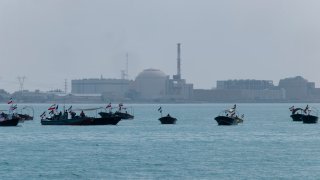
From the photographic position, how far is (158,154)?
4181 inches

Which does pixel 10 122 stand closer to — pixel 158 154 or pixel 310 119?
pixel 310 119

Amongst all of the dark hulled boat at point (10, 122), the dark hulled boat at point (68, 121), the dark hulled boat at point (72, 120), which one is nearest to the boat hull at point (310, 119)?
the dark hulled boat at point (72, 120)

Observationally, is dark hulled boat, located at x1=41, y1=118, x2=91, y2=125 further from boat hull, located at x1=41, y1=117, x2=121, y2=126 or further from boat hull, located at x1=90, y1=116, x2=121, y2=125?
boat hull, located at x1=90, y1=116, x2=121, y2=125

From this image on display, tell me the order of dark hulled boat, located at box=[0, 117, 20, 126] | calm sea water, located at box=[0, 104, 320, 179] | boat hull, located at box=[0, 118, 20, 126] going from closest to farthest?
calm sea water, located at box=[0, 104, 320, 179] → dark hulled boat, located at box=[0, 117, 20, 126] → boat hull, located at box=[0, 118, 20, 126]

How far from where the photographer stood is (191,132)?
154 meters

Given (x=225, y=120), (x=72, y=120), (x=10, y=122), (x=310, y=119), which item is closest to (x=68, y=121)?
(x=72, y=120)

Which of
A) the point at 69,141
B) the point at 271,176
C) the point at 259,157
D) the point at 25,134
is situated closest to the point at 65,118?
the point at 25,134

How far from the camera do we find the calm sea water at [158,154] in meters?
86.2

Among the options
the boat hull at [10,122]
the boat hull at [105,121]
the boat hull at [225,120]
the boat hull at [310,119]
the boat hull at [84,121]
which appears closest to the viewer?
the boat hull at [10,122]

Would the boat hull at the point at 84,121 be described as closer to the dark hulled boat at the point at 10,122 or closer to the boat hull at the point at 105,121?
the boat hull at the point at 105,121

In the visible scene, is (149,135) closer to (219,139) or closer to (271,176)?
(219,139)

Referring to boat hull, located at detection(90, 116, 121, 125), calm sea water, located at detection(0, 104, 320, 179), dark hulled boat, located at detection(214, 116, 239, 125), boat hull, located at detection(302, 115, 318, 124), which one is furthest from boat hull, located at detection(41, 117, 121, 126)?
boat hull, located at detection(302, 115, 318, 124)

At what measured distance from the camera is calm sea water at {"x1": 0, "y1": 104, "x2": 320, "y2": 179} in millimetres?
86250

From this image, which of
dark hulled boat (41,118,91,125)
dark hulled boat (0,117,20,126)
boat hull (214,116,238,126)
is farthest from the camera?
boat hull (214,116,238,126)
